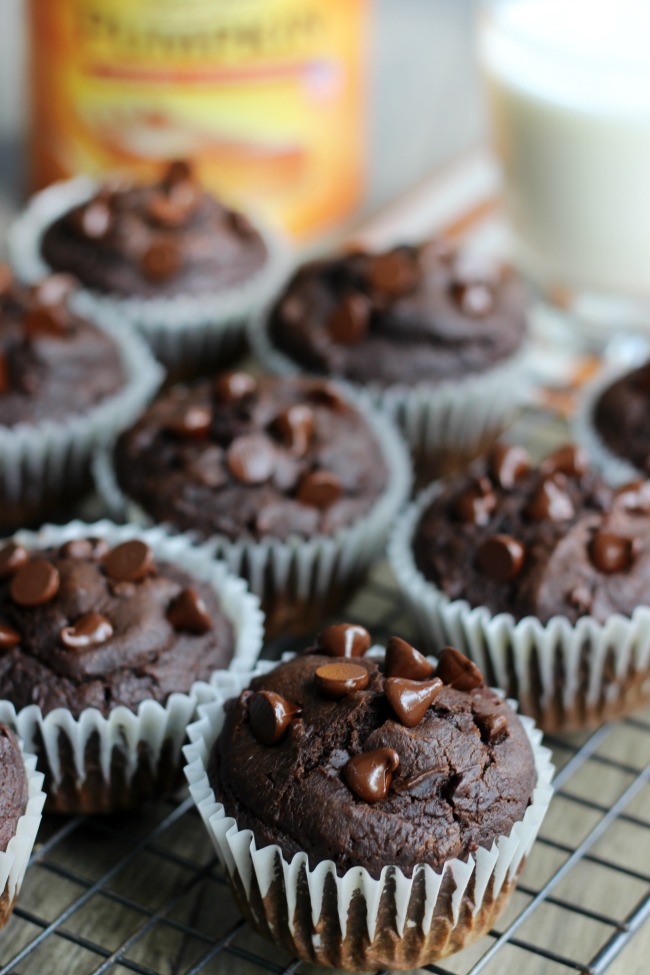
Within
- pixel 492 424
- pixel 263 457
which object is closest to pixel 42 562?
pixel 263 457

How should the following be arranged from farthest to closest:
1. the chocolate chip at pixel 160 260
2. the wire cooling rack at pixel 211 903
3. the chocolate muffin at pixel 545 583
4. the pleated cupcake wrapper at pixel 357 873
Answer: the chocolate chip at pixel 160 260 → the chocolate muffin at pixel 545 583 → the wire cooling rack at pixel 211 903 → the pleated cupcake wrapper at pixel 357 873

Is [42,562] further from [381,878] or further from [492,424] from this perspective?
[492,424]

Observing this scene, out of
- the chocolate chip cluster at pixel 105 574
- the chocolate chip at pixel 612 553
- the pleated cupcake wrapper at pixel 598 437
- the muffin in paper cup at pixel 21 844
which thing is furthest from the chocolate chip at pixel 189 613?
the pleated cupcake wrapper at pixel 598 437

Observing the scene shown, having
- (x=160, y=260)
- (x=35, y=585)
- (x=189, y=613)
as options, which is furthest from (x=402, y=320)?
(x=35, y=585)

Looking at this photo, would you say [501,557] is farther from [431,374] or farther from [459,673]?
[431,374]

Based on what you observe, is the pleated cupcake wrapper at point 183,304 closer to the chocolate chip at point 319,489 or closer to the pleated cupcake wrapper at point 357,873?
the chocolate chip at point 319,489

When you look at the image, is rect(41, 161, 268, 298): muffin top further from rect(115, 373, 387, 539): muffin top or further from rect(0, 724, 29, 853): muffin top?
rect(0, 724, 29, 853): muffin top
